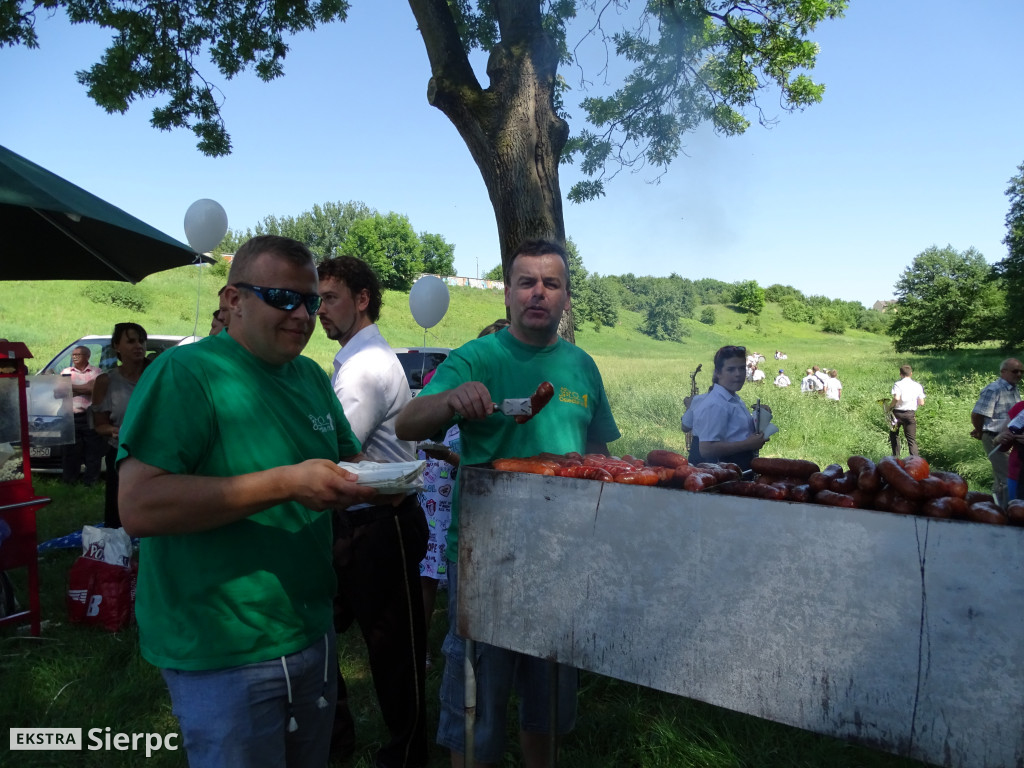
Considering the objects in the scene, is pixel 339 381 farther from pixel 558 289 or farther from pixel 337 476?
pixel 337 476

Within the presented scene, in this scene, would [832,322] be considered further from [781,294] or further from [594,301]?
[594,301]

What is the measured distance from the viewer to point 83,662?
12.5 ft

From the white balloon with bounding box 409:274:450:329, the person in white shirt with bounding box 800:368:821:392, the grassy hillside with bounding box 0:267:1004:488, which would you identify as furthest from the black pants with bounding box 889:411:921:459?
the person in white shirt with bounding box 800:368:821:392

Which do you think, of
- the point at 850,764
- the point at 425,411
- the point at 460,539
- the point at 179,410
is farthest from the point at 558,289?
the point at 850,764

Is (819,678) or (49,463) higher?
(819,678)

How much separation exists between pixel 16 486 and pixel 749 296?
110 metres

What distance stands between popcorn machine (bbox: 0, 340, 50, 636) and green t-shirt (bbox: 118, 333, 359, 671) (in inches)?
122

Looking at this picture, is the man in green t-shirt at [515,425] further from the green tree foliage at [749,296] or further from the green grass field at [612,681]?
the green tree foliage at [749,296]

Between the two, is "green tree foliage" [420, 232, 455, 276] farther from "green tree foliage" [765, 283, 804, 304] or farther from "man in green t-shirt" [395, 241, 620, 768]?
"man in green t-shirt" [395, 241, 620, 768]

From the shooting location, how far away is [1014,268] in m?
41.3

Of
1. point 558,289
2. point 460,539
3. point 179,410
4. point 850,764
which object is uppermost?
point 558,289

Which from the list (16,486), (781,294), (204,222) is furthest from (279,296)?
(781,294)

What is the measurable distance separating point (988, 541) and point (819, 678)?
1.54 ft

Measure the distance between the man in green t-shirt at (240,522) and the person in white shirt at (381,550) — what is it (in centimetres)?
79
